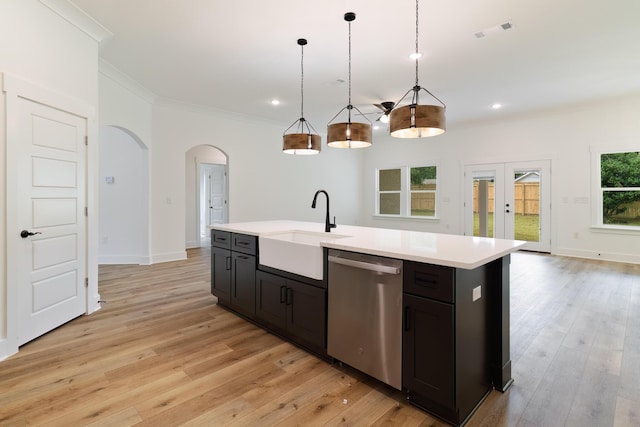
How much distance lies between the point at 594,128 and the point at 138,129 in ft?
26.3

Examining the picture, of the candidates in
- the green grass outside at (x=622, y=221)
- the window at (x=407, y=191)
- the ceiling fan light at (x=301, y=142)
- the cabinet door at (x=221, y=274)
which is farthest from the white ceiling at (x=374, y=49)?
the window at (x=407, y=191)

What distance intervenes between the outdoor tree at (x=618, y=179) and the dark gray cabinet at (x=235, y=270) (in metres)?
6.64

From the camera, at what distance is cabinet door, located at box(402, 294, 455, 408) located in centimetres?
164

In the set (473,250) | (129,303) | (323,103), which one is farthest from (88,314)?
(323,103)

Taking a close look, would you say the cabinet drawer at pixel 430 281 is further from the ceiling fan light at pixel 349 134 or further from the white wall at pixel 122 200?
the white wall at pixel 122 200

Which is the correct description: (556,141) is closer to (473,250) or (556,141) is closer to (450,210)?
(450,210)

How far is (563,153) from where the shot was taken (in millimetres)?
6289

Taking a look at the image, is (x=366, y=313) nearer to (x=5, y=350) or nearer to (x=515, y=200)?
(x=5, y=350)

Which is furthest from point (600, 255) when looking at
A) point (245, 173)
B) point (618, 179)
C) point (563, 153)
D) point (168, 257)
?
point (168, 257)

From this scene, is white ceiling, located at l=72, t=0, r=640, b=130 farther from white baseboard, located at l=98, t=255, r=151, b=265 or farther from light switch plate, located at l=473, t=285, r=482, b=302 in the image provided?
white baseboard, located at l=98, t=255, r=151, b=265

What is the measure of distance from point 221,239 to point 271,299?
3.37 ft

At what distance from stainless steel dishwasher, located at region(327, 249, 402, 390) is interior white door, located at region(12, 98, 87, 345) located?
8.07 feet

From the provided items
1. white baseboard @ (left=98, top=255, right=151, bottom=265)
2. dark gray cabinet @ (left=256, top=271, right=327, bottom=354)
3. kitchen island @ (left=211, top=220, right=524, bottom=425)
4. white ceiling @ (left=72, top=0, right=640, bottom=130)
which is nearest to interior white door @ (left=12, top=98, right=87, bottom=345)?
white ceiling @ (left=72, top=0, right=640, bottom=130)

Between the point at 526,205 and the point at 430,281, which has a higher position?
the point at 526,205
